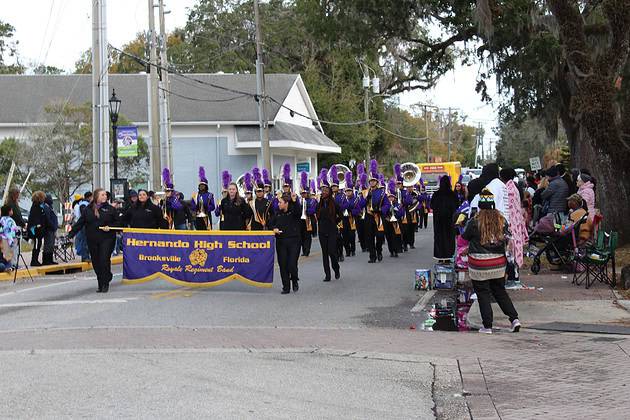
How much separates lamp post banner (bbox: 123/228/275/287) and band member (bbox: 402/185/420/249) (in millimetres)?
9175

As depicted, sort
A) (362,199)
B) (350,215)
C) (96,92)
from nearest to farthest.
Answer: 1. (362,199)
2. (350,215)
3. (96,92)

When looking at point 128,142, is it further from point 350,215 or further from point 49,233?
point 350,215

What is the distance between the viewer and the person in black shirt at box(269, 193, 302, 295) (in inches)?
620

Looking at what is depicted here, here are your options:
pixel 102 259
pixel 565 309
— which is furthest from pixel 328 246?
pixel 565 309

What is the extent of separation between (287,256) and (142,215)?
3272 millimetres

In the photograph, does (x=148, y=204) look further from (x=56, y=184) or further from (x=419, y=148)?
(x=419, y=148)

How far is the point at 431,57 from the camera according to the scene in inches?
1220

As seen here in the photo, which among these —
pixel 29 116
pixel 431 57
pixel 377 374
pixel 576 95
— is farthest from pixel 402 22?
pixel 29 116

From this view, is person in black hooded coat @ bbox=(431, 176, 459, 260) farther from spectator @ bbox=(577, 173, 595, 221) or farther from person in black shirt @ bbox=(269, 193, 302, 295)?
person in black shirt @ bbox=(269, 193, 302, 295)

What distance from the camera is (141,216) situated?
17328mm

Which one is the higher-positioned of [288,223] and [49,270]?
[288,223]

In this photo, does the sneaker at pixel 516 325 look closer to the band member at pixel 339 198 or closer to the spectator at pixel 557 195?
the spectator at pixel 557 195

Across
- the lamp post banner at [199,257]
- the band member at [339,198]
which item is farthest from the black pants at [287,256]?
the band member at [339,198]

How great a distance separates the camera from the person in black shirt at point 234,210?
57.8 feet
